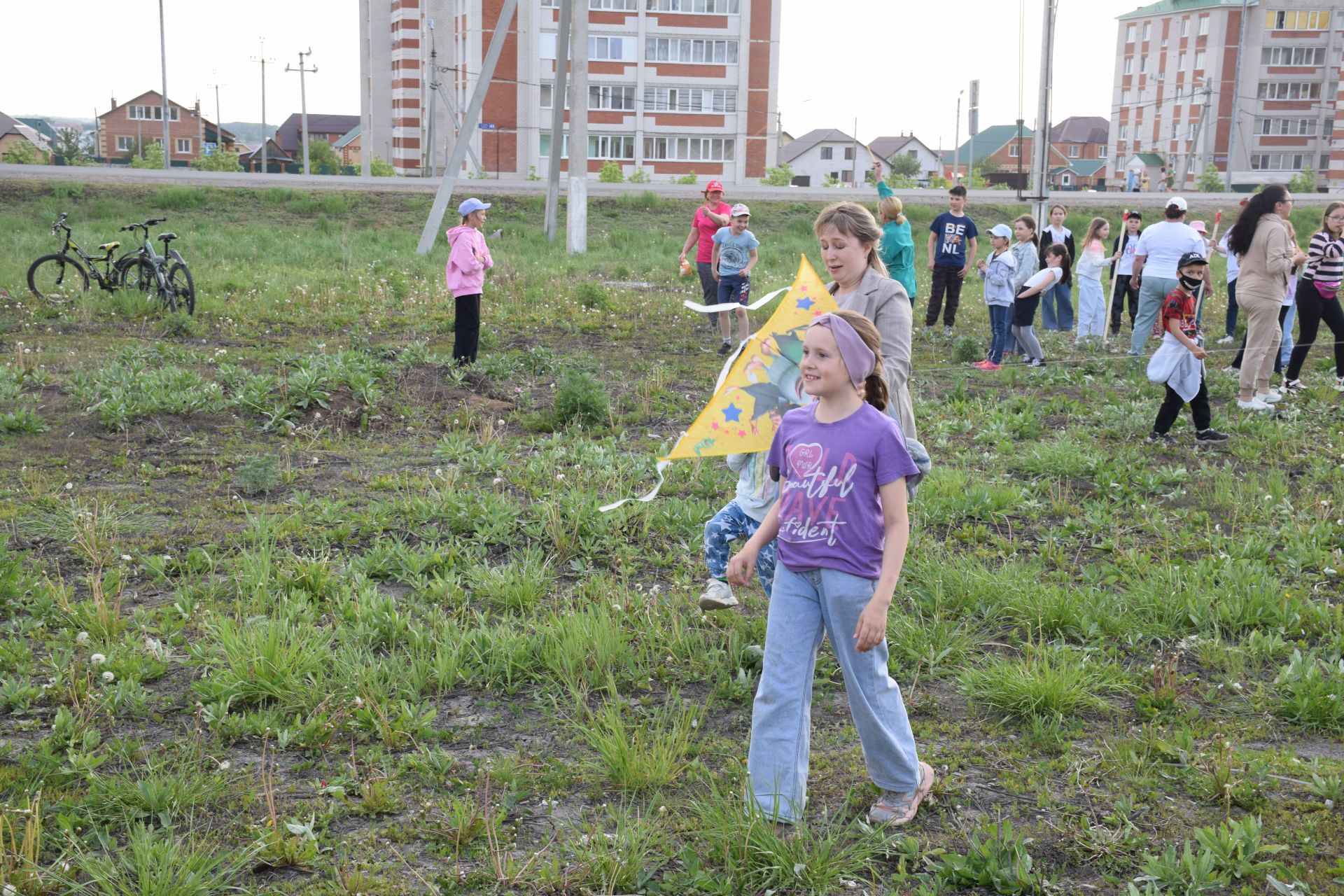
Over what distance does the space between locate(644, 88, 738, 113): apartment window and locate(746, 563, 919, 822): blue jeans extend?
77713mm

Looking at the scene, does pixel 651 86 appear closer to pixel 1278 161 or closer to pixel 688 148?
pixel 688 148

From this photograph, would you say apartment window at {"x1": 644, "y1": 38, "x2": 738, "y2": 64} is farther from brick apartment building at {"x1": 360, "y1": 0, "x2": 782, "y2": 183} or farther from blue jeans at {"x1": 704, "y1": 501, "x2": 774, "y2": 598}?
blue jeans at {"x1": 704, "y1": 501, "x2": 774, "y2": 598}

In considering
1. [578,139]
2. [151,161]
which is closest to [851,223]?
[578,139]

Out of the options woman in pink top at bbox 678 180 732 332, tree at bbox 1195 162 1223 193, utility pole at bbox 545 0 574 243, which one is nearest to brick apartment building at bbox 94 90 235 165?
tree at bbox 1195 162 1223 193

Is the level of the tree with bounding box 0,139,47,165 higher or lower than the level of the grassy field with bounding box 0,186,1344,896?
higher

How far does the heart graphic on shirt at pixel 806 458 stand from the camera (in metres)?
3.65

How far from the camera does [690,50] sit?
255 feet

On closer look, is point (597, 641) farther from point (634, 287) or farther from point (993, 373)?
point (634, 287)

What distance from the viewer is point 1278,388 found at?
447 inches

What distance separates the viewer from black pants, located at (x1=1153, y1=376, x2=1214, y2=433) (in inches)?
367

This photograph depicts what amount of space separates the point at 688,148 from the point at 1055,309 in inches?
2595

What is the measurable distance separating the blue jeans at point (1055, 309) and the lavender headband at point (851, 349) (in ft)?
43.0

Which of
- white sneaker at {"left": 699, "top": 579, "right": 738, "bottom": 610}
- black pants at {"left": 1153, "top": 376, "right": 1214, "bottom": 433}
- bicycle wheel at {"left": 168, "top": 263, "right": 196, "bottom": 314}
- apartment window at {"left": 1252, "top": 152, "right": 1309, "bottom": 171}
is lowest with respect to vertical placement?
white sneaker at {"left": 699, "top": 579, "right": 738, "bottom": 610}

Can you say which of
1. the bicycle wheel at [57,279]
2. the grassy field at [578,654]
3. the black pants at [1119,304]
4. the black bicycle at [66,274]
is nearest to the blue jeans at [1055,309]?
the black pants at [1119,304]
